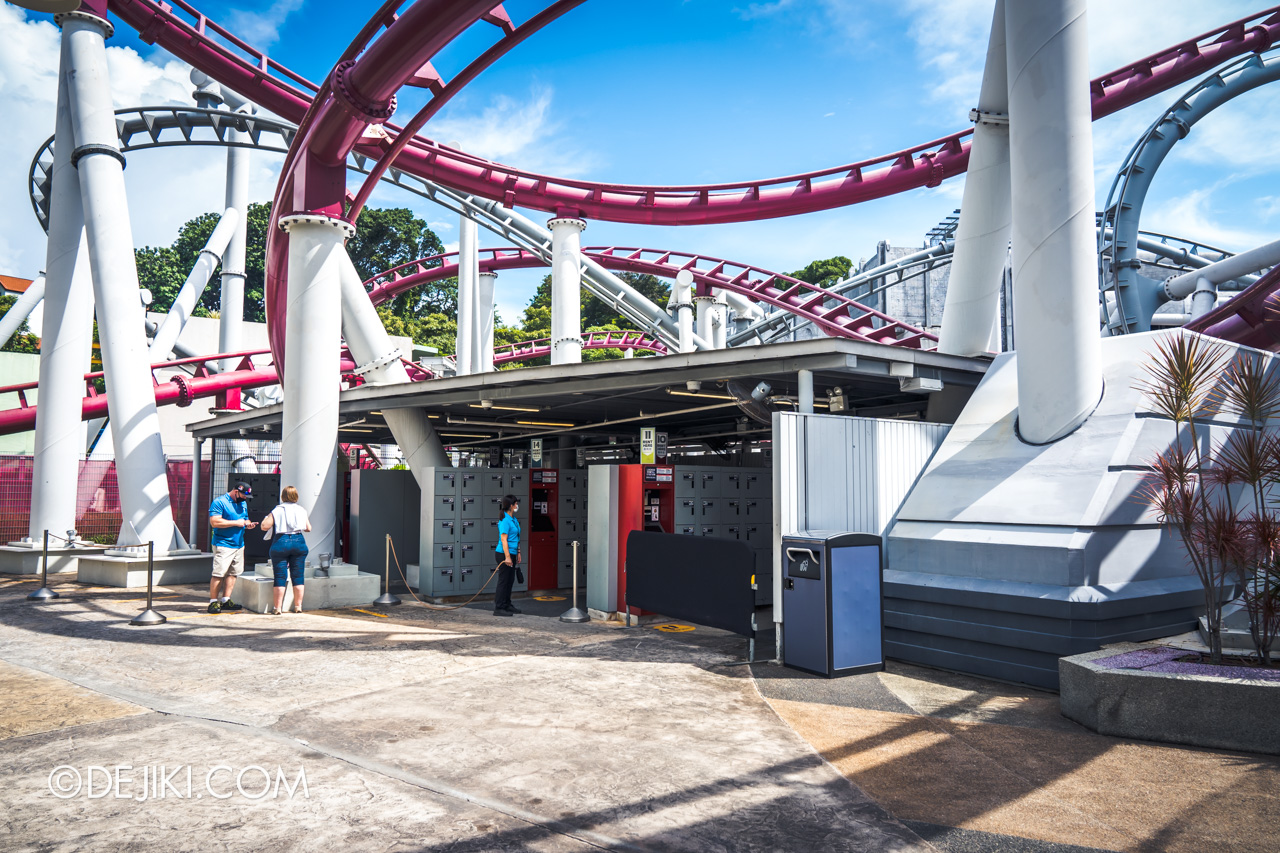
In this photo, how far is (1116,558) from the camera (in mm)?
8148

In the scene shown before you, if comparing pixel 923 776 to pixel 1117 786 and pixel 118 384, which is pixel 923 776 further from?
pixel 118 384

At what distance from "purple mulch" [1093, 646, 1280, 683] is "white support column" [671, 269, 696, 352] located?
1864 cm

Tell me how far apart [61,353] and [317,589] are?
29.3 ft

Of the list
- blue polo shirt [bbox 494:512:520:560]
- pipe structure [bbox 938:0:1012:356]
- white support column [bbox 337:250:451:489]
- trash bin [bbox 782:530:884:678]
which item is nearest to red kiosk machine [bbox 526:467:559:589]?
white support column [bbox 337:250:451:489]

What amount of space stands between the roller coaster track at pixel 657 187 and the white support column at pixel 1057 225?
1203 centimetres

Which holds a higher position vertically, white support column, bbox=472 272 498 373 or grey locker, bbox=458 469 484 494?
white support column, bbox=472 272 498 373

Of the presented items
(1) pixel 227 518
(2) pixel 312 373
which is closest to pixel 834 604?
(1) pixel 227 518

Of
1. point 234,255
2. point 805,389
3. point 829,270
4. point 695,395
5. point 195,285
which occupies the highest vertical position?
point 829,270

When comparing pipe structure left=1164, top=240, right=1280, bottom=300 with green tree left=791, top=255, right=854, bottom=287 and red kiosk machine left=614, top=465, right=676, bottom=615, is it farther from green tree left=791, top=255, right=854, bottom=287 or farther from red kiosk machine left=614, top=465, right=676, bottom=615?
green tree left=791, top=255, right=854, bottom=287

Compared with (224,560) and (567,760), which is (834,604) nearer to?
(567,760)

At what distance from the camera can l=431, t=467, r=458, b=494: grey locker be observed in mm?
13711

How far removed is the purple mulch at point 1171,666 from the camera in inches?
240

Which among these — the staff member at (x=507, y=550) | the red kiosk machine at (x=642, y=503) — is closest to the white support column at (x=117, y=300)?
the staff member at (x=507, y=550)

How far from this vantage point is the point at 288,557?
1180 cm
